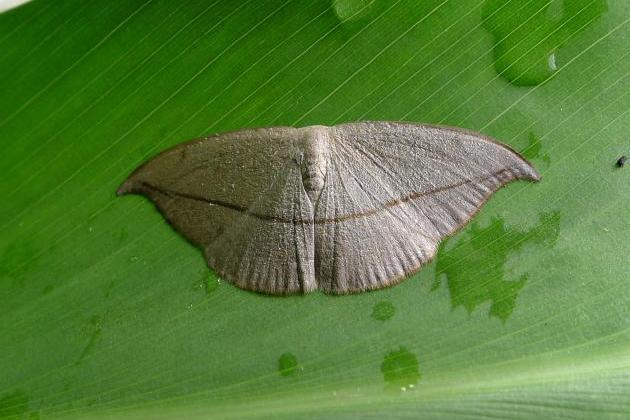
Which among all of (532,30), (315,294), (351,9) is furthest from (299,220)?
(532,30)

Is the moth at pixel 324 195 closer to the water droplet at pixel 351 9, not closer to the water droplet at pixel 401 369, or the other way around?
the water droplet at pixel 401 369

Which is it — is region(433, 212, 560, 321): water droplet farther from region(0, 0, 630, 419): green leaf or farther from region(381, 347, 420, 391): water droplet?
region(381, 347, 420, 391): water droplet

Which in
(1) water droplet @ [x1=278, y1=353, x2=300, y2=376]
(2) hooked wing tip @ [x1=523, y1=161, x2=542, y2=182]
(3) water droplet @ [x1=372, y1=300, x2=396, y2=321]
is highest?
(2) hooked wing tip @ [x1=523, y1=161, x2=542, y2=182]

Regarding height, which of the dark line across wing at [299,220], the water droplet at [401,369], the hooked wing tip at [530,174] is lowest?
the water droplet at [401,369]

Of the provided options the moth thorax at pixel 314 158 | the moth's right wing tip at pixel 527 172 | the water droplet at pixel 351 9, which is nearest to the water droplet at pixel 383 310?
the moth thorax at pixel 314 158

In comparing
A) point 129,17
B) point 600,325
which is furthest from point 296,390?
point 129,17

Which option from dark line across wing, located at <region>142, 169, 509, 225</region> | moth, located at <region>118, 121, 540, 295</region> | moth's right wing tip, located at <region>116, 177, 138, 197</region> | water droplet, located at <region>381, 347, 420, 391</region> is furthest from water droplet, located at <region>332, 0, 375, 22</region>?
water droplet, located at <region>381, 347, 420, 391</region>

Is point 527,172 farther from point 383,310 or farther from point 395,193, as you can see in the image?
point 383,310

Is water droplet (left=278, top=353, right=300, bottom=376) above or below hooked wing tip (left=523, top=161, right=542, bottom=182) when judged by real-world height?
below
